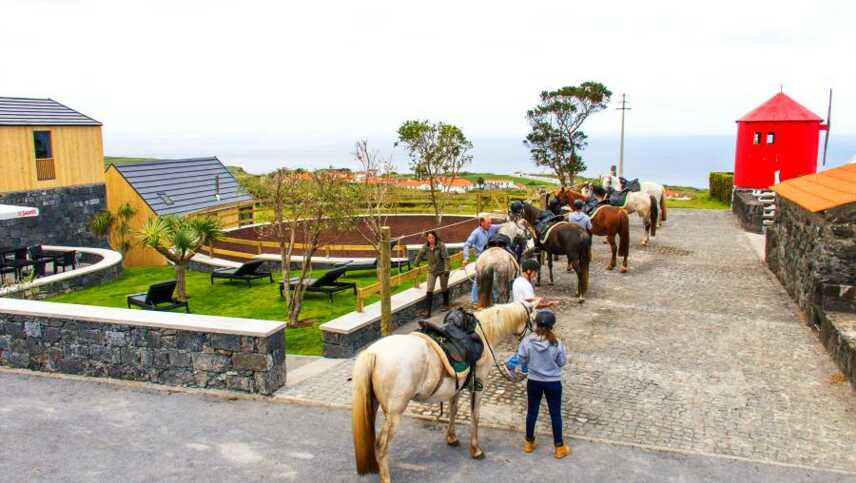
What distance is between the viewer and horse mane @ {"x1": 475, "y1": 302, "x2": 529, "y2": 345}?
24.0ft

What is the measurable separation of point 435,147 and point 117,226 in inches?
517

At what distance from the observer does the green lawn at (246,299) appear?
12.9 meters

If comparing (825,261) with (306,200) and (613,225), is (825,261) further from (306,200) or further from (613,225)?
(306,200)

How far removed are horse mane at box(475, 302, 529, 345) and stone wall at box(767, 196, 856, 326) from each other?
7.19 meters

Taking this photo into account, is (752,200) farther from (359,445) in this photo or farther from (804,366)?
(359,445)

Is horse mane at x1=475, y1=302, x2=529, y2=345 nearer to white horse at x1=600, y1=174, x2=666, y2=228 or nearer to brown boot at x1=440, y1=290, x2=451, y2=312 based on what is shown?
brown boot at x1=440, y1=290, x2=451, y2=312

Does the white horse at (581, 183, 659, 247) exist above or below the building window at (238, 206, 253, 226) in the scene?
above

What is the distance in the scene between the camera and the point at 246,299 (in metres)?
16.3

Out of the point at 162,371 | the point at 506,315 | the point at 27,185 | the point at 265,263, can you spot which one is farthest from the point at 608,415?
the point at 27,185

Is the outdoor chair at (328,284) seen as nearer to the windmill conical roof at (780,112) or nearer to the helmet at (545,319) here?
the helmet at (545,319)

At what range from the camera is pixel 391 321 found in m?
12.0

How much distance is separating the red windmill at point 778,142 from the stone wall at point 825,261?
19701 millimetres

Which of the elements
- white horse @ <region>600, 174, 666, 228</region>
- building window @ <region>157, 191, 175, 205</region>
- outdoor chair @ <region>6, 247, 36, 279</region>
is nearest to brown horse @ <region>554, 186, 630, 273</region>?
white horse @ <region>600, 174, 666, 228</region>

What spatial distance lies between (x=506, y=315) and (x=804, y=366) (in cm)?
592
